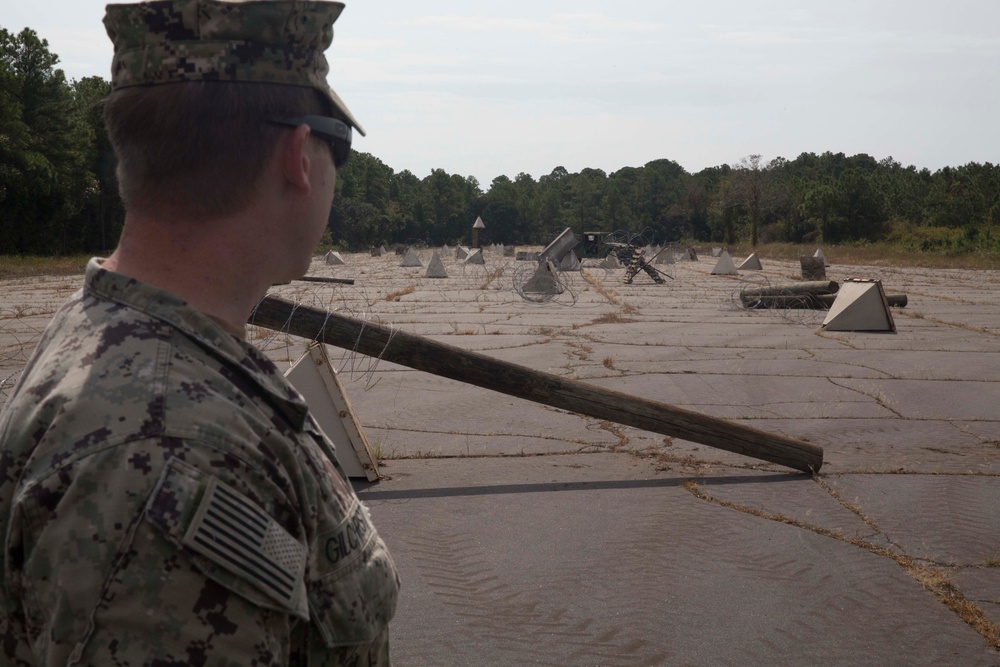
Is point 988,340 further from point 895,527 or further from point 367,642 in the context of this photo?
point 367,642

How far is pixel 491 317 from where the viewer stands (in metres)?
15.1

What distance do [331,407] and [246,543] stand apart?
4.08 metres

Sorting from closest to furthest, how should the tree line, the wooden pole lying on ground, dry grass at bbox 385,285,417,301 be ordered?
the wooden pole lying on ground → dry grass at bbox 385,285,417,301 → the tree line

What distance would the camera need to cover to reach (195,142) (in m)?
1.20

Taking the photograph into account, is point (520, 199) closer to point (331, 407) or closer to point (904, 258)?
point (904, 258)

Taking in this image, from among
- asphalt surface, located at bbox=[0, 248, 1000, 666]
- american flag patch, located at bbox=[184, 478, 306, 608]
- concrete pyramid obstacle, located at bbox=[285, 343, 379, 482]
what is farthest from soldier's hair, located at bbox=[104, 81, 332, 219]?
concrete pyramid obstacle, located at bbox=[285, 343, 379, 482]

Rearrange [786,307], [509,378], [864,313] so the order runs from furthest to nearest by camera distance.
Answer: [786,307] → [864,313] → [509,378]

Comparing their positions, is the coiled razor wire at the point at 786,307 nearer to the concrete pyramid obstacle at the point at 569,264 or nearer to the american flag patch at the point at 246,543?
the concrete pyramid obstacle at the point at 569,264

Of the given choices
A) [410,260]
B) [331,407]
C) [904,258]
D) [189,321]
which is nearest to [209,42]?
[189,321]

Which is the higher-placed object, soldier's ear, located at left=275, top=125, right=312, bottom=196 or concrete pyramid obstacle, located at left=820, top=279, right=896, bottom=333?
soldier's ear, located at left=275, top=125, right=312, bottom=196

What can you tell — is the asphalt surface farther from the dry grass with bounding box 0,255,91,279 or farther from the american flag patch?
the dry grass with bounding box 0,255,91,279

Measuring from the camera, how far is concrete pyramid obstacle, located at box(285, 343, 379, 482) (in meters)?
5.03

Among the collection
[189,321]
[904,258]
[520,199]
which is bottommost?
[904,258]

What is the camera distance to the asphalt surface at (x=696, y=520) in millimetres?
3258
